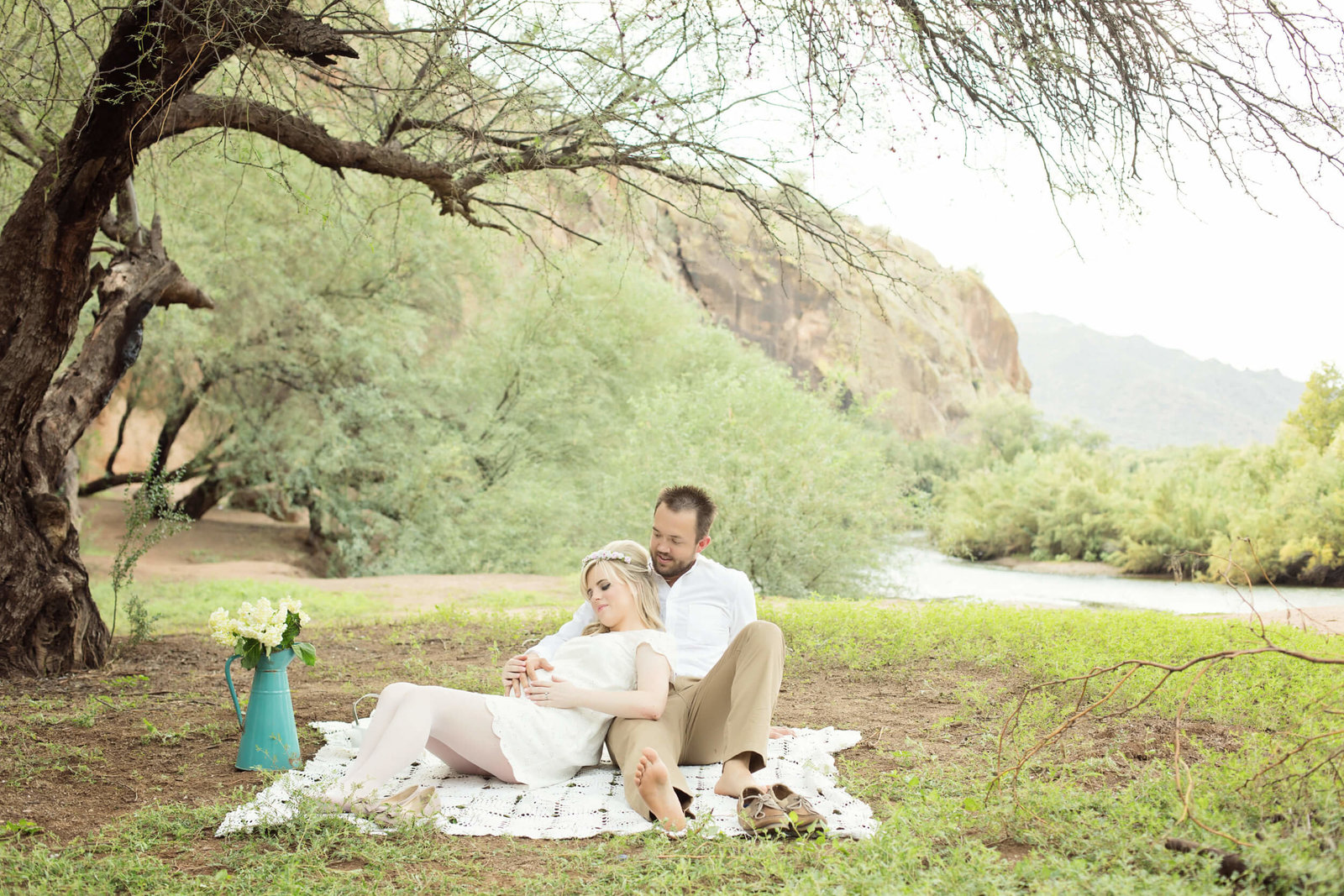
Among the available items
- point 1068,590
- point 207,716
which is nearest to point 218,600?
point 207,716

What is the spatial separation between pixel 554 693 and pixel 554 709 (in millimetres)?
134

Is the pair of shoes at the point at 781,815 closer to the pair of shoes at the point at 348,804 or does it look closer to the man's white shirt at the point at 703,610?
the man's white shirt at the point at 703,610

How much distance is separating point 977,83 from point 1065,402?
7123 centimetres

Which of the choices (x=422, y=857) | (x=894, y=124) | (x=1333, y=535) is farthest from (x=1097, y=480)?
(x=422, y=857)

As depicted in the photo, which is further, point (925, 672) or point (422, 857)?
point (925, 672)

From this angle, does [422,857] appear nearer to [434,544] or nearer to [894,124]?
[894,124]

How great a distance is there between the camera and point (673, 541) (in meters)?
3.59

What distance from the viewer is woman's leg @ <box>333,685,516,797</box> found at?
2.92 metres

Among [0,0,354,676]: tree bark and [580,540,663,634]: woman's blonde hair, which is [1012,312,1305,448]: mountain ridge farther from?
[580,540,663,634]: woman's blonde hair

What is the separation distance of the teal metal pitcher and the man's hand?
0.85 m

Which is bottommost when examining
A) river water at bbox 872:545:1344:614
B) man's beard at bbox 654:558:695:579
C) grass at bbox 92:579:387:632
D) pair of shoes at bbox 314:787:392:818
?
river water at bbox 872:545:1344:614

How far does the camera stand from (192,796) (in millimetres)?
3117

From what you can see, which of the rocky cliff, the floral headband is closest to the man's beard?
the floral headband

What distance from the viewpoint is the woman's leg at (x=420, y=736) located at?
115 inches
